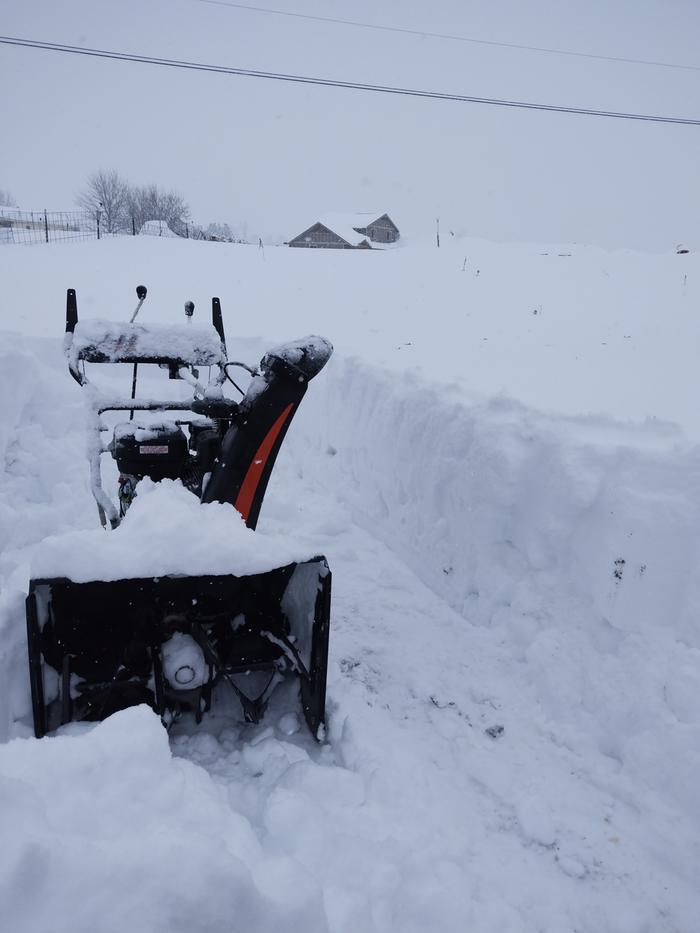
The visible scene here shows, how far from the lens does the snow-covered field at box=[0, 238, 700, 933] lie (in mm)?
1570

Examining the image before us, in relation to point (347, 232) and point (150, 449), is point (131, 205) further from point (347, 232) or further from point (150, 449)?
point (150, 449)

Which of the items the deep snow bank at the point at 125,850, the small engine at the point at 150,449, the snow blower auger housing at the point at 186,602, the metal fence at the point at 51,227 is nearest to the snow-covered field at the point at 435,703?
the deep snow bank at the point at 125,850

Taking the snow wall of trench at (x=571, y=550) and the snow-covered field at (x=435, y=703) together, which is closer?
the snow-covered field at (x=435, y=703)

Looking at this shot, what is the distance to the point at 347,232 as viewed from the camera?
45.7 meters

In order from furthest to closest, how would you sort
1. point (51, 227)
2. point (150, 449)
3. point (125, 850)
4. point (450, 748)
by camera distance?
1. point (51, 227)
2. point (150, 449)
3. point (450, 748)
4. point (125, 850)

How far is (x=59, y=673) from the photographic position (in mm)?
2656

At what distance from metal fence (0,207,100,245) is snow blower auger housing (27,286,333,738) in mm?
25034

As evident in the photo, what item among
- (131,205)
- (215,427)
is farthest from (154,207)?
(215,427)

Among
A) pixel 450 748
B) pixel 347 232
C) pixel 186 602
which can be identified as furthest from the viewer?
pixel 347 232

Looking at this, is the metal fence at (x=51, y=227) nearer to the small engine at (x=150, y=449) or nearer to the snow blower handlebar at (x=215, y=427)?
the snow blower handlebar at (x=215, y=427)

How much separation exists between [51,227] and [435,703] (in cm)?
3138

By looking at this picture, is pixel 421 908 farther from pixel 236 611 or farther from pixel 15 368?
pixel 15 368

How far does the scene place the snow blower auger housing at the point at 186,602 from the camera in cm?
267

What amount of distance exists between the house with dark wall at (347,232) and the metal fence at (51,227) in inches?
738
